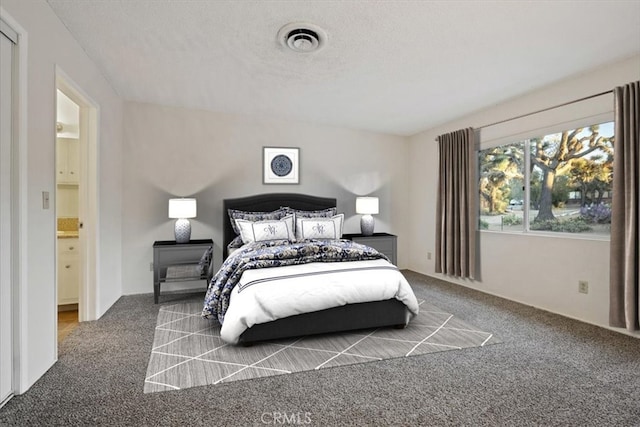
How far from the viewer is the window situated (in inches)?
122

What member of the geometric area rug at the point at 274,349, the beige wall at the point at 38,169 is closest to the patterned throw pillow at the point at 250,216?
the geometric area rug at the point at 274,349

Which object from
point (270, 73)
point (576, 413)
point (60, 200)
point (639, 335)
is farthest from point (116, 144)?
point (639, 335)

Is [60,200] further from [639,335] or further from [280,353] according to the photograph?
[639,335]

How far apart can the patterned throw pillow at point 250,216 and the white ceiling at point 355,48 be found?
4.51ft

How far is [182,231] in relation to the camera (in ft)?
13.4

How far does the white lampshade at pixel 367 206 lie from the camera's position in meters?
4.93

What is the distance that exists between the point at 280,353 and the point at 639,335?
280 cm

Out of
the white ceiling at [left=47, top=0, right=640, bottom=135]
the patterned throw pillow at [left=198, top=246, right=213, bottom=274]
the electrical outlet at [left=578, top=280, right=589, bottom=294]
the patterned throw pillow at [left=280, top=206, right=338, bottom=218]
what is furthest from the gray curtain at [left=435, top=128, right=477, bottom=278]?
the patterned throw pillow at [left=198, top=246, right=213, bottom=274]

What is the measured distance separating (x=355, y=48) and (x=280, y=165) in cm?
236

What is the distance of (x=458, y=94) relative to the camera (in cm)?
369

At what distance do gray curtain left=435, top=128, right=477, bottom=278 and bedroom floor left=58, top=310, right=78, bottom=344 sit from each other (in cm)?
415

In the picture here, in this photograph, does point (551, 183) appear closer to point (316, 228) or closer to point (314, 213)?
point (316, 228)

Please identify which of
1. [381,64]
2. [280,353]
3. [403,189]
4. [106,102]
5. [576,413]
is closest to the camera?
[576,413]

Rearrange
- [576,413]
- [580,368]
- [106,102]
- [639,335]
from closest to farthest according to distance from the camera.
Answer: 1. [576,413]
2. [580,368]
3. [639,335]
4. [106,102]
